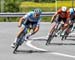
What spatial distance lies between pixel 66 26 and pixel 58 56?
4.94m

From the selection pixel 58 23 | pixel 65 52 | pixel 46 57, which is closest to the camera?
pixel 46 57

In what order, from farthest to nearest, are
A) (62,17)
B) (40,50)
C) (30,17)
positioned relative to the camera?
(62,17), (40,50), (30,17)

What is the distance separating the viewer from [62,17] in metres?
Result: 17.8

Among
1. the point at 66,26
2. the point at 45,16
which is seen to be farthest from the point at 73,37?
the point at 45,16

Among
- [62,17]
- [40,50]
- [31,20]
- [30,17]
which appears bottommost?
[40,50]

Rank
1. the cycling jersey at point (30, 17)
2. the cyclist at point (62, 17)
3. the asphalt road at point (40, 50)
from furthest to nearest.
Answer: the cyclist at point (62, 17)
the cycling jersey at point (30, 17)
the asphalt road at point (40, 50)

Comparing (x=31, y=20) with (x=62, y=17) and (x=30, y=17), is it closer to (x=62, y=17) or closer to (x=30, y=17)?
(x=30, y=17)

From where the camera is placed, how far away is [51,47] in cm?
1625

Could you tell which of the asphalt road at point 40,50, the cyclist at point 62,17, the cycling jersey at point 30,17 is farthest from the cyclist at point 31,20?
the cyclist at point 62,17

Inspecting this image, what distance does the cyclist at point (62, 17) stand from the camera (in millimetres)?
16953

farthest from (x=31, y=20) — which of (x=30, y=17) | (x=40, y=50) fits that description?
(x=40, y=50)

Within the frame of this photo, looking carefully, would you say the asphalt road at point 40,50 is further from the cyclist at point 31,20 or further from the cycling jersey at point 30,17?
the cycling jersey at point 30,17

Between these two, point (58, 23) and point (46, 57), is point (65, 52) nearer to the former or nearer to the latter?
point (46, 57)

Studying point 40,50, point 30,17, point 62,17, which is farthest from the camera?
point 62,17
